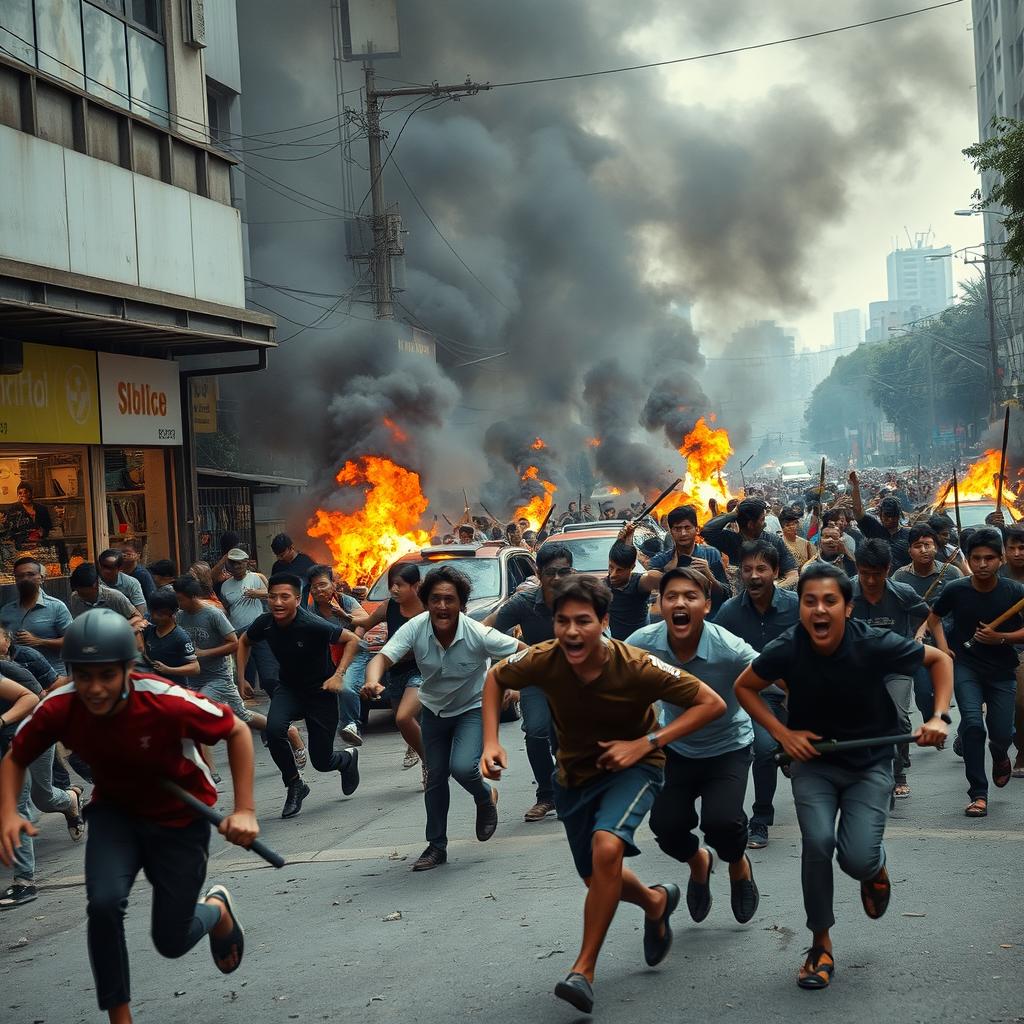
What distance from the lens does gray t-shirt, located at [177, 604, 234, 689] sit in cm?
923

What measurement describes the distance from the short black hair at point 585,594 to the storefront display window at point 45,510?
11.2 meters

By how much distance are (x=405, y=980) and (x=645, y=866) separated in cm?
178

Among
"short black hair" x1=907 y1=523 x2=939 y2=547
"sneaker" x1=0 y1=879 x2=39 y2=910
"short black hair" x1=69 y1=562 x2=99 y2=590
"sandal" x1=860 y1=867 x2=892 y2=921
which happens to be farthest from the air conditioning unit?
"sandal" x1=860 y1=867 x2=892 y2=921

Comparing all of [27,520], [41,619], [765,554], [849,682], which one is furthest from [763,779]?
[27,520]

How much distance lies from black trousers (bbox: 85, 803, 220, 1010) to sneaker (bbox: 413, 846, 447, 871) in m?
2.17

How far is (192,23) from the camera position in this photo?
17656 millimetres

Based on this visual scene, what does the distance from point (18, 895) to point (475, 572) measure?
643cm

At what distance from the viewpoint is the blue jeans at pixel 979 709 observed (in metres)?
7.05

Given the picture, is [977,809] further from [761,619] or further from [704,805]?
[704,805]

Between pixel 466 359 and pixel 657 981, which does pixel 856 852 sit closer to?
pixel 657 981

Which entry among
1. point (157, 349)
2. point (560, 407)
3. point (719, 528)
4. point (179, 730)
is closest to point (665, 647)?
point (179, 730)

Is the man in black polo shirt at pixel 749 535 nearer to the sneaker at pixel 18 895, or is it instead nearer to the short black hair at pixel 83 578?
the sneaker at pixel 18 895

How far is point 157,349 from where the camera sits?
682 inches

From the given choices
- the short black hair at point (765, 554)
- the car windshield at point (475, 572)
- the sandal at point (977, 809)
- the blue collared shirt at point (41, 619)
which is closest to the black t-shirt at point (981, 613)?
the sandal at point (977, 809)
